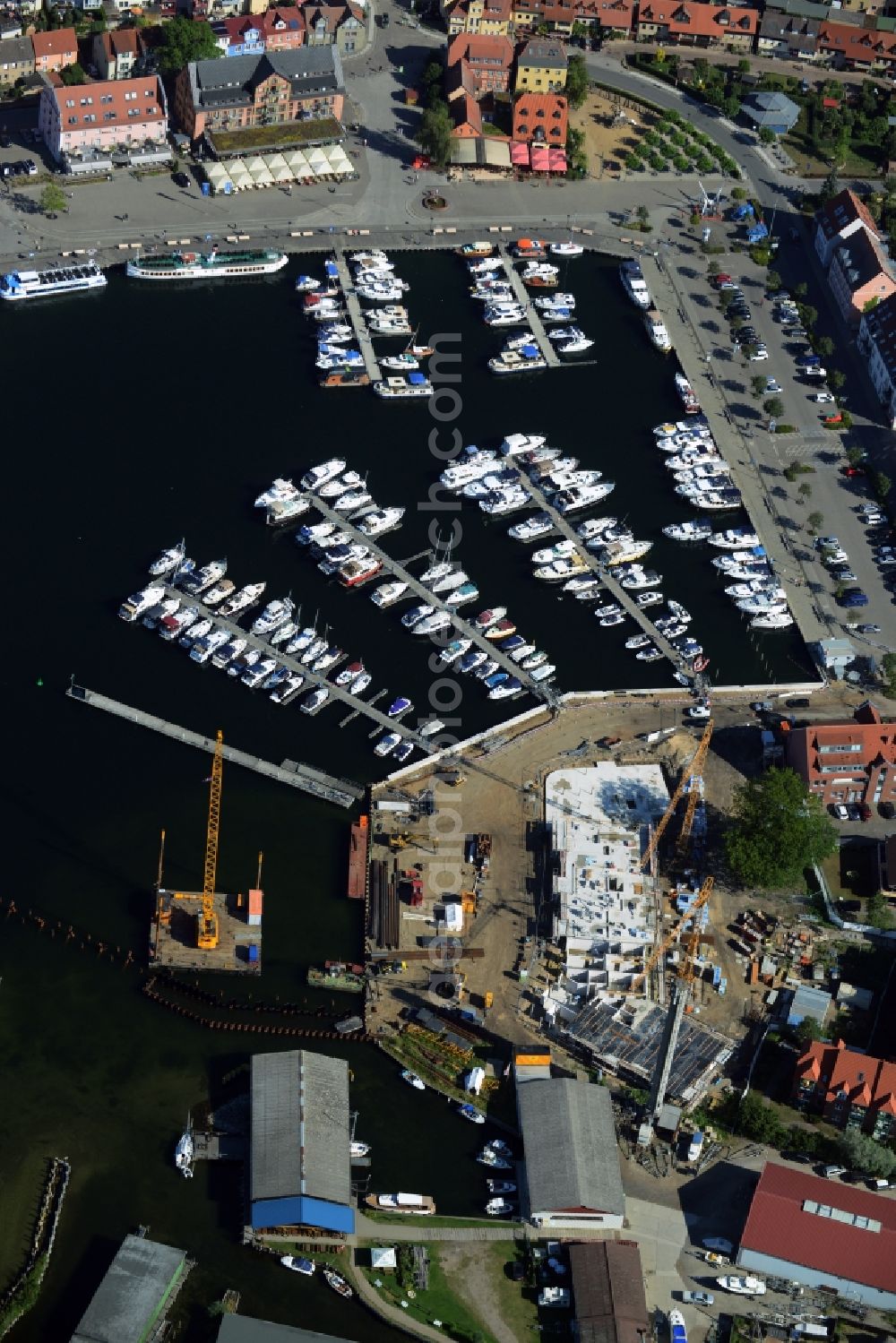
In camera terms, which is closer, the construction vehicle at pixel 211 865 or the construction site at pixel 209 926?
the construction site at pixel 209 926

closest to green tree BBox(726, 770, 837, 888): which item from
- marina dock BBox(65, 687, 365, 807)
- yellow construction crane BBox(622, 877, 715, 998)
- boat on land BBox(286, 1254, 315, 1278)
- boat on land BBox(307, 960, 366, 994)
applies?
yellow construction crane BBox(622, 877, 715, 998)

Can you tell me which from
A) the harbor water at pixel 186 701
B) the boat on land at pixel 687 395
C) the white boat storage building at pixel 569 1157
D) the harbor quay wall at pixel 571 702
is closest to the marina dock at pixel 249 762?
the harbor water at pixel 186 701

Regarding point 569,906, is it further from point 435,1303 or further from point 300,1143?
point 435,1303

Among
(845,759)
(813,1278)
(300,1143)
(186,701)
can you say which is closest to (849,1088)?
(813,1278)

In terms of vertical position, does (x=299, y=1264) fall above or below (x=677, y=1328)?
above

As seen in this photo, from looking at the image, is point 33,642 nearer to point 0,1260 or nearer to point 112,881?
point 112,881

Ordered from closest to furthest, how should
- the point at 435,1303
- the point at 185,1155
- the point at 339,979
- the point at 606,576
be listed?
the point at 435,1303 → the point at 185,1155 → the point at 339,979 → the point at 606,576

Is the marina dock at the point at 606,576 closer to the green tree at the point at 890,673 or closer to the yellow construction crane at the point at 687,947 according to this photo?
the green tree at the point at 890,673
